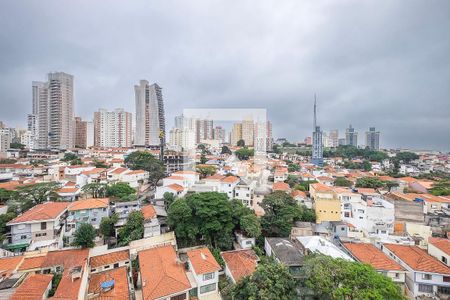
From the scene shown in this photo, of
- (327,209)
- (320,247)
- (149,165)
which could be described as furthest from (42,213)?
(327,209)

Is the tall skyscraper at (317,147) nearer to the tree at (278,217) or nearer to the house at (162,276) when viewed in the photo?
the tree at (278,217)

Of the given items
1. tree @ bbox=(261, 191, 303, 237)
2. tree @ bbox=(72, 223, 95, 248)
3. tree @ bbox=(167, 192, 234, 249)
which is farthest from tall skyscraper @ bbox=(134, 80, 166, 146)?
tree @ bbox=(261, 191, 303, 237)

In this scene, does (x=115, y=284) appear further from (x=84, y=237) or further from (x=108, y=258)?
(x=84, y=237)

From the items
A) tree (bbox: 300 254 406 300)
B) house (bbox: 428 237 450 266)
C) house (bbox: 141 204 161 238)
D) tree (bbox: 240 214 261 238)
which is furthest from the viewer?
house (bbox: 141 204 161 238)

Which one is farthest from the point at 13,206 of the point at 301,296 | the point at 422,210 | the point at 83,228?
the point at 422,210

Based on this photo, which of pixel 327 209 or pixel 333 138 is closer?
pixel 327 209

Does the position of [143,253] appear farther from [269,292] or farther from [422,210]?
[422,210]

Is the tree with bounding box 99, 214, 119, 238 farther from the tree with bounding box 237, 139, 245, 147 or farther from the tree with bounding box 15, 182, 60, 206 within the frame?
the tree with bounding box 237, 139, 245, 147
